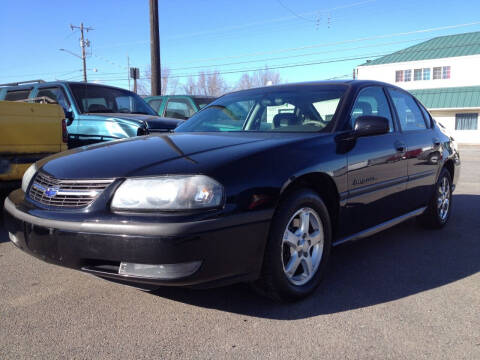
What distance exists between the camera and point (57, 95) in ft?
23.2

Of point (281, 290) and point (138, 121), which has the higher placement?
point (138, 121)

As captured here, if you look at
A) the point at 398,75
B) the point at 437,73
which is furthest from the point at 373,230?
the point at 398,75

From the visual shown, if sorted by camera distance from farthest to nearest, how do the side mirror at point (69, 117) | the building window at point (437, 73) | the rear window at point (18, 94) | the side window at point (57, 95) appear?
the building window at point (437, 73) < the rear window at point (18, 94) < the side window at point (57, 95) < the side mirror at point (69, 117)

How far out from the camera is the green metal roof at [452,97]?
2888 cm

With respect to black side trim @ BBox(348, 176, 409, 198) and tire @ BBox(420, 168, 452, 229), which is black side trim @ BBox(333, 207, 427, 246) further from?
tire @ BBox(420, 168, 452, 229)

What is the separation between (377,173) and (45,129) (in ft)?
12.5

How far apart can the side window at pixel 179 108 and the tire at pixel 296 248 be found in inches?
277

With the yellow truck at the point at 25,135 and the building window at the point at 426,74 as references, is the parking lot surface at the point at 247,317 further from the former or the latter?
the building window at the point at 426,74

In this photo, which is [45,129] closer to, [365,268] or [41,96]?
[41,96]

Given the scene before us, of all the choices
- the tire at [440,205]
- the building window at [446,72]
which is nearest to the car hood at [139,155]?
the tire at [440,205]

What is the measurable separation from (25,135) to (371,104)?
371 centimetres

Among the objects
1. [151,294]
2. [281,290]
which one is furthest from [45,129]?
[281,290]

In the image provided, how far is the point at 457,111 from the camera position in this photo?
98.6 feet

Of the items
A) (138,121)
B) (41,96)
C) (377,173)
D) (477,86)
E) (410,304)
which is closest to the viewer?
(410,304)
